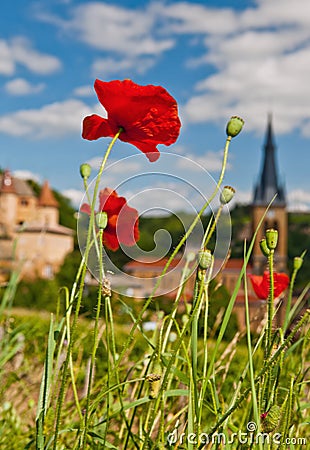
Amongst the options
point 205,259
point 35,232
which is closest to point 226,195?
point 205,259

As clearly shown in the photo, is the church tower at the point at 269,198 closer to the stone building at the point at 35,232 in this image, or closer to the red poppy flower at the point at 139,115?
the stone building at the point at 35,232

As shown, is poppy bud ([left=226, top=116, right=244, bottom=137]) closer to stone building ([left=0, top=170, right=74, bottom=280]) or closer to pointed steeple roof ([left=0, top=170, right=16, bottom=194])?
stone building ([left=0, top=170, right=74, bottom=280])

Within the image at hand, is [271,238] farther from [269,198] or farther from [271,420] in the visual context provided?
[269,198]

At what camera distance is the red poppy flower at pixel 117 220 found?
961 millimetres

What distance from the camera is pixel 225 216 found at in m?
0.93

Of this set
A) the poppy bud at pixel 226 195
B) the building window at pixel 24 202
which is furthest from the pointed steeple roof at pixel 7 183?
the poppy bud at pixel 226 195

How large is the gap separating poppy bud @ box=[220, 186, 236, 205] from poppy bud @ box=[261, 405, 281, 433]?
0.29m

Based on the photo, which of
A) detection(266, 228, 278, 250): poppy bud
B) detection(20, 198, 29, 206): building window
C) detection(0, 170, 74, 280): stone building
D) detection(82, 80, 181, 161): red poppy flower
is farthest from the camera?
detection(20, 198, 29, 206): building window

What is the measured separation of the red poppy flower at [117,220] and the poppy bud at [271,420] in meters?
0.34

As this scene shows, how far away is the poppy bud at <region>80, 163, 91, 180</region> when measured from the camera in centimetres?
92

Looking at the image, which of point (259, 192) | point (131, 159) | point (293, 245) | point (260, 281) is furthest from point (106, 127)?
point (293, 245)

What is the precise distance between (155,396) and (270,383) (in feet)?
0.52

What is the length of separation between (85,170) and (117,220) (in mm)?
107

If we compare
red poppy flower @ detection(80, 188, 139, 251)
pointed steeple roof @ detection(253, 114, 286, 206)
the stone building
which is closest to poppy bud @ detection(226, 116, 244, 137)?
red poppy flower @ detection(80, 188, 139, 251)
